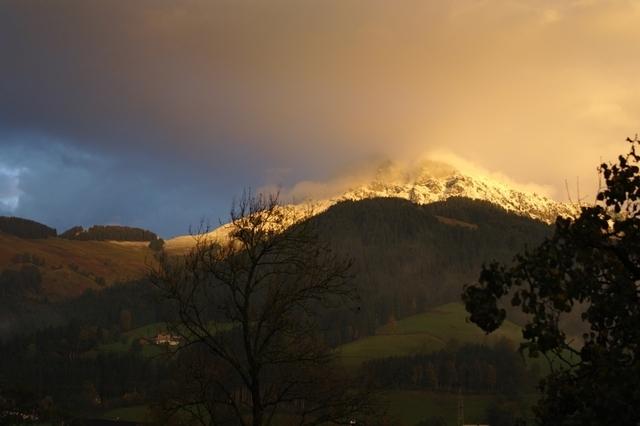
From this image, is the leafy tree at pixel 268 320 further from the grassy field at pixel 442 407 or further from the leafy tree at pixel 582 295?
the grassy field at pixel 442 407

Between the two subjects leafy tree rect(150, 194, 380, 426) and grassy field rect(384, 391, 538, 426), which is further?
grassy field rect(384, 391, 538, 426)

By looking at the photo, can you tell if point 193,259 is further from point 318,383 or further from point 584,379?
point 584,379

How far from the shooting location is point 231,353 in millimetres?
24484

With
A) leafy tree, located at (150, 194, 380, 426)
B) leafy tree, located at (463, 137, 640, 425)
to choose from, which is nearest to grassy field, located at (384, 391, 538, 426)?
leafy tree, located at (150, 194, 380, 426)

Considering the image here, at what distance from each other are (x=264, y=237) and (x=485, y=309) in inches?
589

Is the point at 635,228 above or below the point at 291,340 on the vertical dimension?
above

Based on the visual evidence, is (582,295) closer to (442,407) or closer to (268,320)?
(268,320)

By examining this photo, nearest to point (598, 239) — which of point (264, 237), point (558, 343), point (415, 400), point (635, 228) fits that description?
point (635, 228)

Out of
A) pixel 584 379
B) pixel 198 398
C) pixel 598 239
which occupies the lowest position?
pixel 198 398

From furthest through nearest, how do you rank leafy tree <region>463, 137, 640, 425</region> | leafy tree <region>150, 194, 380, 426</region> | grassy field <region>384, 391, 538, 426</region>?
grassy field <region>384, 391, 538, 426</region> < leafy tree <region>150, 194, 380, 426</region> < leafy tree <region>463, 137, 640, 425</region>

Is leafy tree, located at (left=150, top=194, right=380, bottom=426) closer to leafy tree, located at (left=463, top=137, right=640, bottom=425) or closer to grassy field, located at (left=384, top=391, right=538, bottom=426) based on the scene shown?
leafy tree, located at (left=463, top=137, right=640, bottom=425)

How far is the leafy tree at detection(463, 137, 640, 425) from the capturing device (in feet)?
35.7

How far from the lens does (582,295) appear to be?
11602 millimetres

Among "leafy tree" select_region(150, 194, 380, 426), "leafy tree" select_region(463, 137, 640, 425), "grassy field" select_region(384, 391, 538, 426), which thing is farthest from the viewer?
"grassy field" select_region(384, 391, 538, 426)
